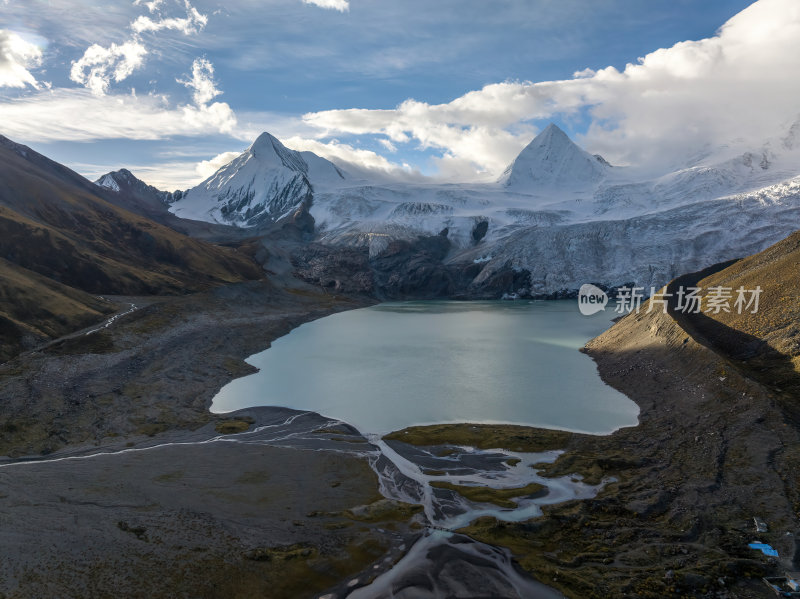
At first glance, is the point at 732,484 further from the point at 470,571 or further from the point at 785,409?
the point at 470,571

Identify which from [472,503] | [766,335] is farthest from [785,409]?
[472,503]

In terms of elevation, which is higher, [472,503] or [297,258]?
[297,258]

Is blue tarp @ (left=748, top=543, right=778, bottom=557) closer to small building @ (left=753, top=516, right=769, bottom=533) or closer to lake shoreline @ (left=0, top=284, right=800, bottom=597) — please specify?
lake shoreline @ (left=0, top=284, right=800, bottom=597)

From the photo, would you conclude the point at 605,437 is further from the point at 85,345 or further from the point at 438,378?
the point at 85,345

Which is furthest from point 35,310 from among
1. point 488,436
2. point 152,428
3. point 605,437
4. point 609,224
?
point 609,224

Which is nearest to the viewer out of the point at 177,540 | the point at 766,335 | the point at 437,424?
the point at 177,540

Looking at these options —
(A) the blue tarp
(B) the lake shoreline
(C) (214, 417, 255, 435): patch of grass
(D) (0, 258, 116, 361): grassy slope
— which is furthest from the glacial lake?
(D) (0, 258, 116, 361): grassy slope
